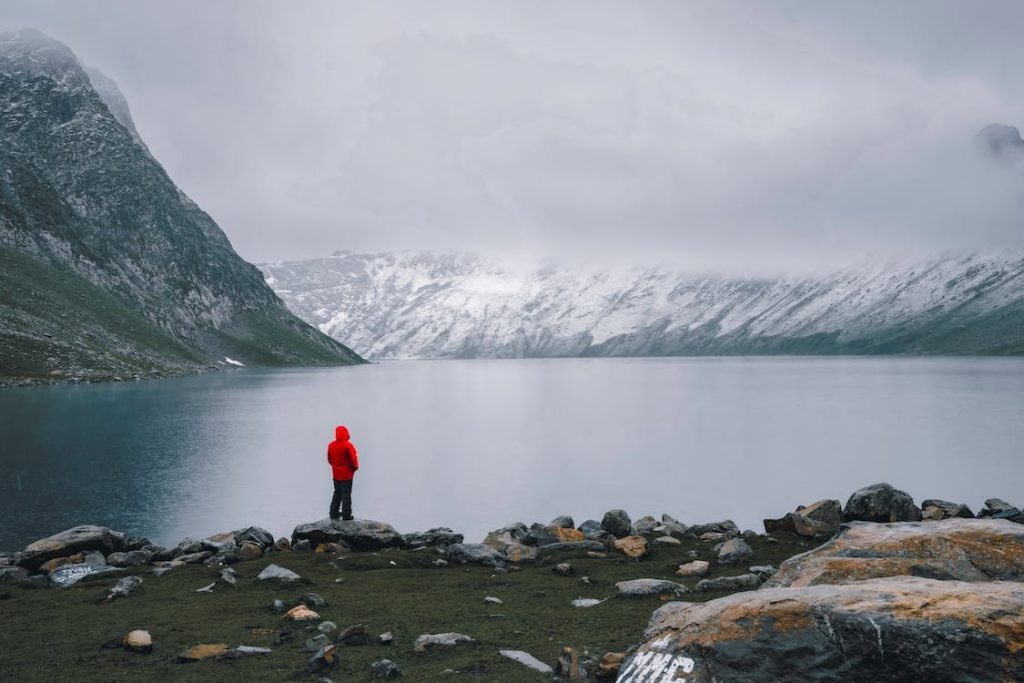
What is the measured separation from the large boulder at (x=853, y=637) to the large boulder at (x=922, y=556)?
6.55 feet

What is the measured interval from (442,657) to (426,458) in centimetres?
5058

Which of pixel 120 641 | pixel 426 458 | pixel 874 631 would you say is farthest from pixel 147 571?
pixel 426 458

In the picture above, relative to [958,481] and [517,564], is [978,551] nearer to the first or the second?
[517,564]

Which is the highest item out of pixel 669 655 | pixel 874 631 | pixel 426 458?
pixel 874 631

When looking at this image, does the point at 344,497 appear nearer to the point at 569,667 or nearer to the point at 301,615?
the point at 301,615

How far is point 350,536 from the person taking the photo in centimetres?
2608

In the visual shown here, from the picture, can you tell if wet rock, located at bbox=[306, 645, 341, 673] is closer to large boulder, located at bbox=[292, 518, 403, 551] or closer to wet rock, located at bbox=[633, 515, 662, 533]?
large boulder, located at bbox=[292, 518, 403, 551]

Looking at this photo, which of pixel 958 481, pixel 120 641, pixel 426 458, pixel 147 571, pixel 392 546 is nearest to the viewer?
pixel 120 641

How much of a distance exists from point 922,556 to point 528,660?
7.02 metres

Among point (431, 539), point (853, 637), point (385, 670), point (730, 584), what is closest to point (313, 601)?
point (385, 670)

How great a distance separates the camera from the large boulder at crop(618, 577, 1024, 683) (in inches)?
328

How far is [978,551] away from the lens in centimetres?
1248

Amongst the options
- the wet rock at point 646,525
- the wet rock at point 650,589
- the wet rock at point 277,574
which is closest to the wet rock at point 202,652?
the wet rock at point 277,574

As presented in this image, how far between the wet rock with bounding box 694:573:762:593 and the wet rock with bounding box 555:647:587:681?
22.3 feet
